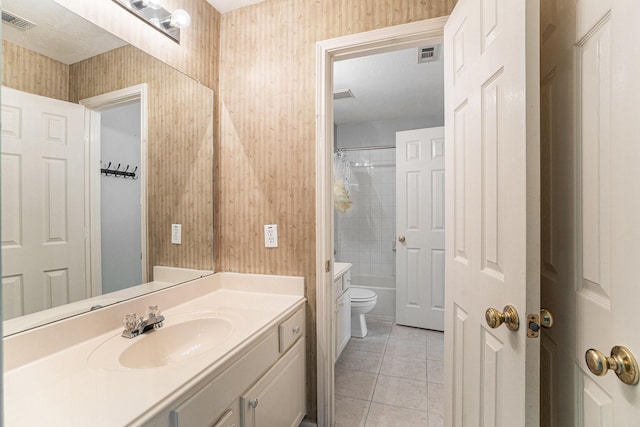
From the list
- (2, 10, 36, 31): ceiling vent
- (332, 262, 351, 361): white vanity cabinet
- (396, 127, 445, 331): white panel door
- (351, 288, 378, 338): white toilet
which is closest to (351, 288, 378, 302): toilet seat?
(351, 288, 378, 338): white toilet

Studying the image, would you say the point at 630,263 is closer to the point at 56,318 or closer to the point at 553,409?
the point at 553,409

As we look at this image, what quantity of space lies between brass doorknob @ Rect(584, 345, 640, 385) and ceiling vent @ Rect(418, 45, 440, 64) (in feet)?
6.90

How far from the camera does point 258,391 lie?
1243mm

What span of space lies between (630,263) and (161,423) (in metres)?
1.13

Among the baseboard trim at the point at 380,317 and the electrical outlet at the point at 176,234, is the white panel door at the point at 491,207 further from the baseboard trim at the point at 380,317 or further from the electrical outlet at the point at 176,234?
the baseboard trim at the point at 380,317

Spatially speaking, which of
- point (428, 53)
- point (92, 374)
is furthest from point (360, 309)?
point (92, 374)

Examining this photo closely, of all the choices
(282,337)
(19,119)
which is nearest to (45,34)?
(19,119)

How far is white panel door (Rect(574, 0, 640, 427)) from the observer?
64 cm

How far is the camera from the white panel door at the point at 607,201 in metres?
0.64

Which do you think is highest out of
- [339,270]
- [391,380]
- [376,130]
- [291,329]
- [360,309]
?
[376,130]

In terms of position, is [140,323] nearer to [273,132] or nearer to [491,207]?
[273,132]

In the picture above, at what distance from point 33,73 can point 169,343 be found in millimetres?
1060

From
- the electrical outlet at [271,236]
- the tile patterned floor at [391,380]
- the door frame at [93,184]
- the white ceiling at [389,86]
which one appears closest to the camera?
the door frame at [93,184]

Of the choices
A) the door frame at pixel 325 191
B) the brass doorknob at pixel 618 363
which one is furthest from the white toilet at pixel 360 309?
the brass doorknob at pixel 618 363
